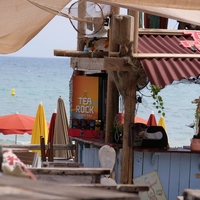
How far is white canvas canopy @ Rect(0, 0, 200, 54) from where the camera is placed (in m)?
6.84

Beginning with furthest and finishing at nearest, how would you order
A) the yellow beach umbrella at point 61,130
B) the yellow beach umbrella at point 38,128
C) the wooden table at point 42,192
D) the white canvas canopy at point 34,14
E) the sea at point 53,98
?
the sea at point 53,98
the yellow beach umbrella at point 38,128
the yellow beach umbrella at point 61,130
the white canvas canopy at point 34,14
the wooden table at point 42,192

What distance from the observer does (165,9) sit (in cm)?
755

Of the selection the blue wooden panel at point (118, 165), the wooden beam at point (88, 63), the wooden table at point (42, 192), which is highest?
the wooden beam at point (88, 63)

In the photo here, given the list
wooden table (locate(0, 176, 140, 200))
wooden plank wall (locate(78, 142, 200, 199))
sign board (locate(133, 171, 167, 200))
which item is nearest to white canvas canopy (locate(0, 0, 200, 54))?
wooden plank wall (locate(78, 142, 200, 199))

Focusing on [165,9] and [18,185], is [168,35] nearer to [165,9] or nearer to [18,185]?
[165,9]

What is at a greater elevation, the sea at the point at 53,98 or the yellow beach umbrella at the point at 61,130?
the sea at the point at 53,98

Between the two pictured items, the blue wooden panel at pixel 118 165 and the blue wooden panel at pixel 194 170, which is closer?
the blue wooden panel at pixel 194 170

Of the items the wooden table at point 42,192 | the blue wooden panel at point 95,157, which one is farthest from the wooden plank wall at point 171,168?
the wooden table at point 42,192

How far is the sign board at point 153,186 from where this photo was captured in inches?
360

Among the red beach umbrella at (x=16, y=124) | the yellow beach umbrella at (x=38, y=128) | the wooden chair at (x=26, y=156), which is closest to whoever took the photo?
the wooden chair at (x=26, y=156)

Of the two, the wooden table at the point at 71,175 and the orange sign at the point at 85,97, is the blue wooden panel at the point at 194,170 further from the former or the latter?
the wooden table at the point at 71,175

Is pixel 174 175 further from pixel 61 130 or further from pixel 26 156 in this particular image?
pixel 61 130

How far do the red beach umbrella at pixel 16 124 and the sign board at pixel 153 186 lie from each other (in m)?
7.92

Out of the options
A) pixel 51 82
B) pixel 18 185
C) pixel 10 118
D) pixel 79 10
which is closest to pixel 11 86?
pixel 51 82
